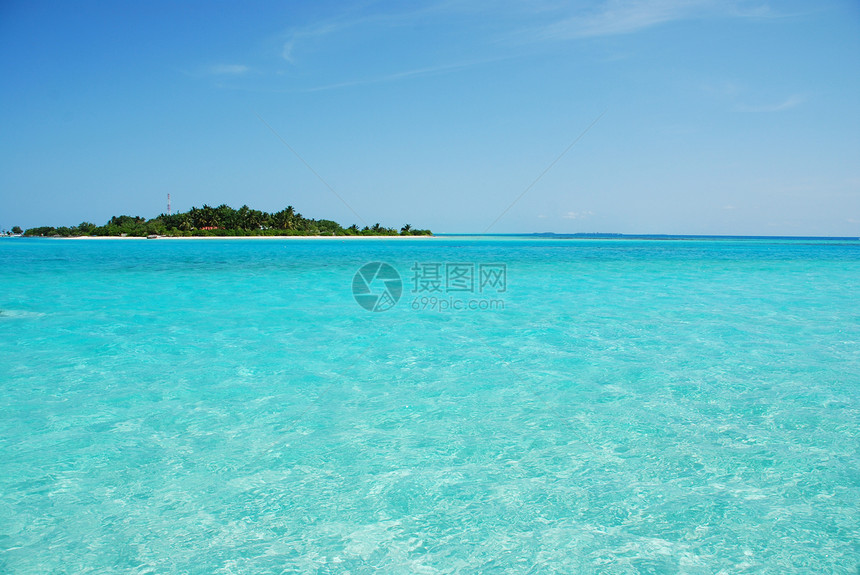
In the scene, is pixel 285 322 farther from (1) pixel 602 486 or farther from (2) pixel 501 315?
(1) pixel 602 486

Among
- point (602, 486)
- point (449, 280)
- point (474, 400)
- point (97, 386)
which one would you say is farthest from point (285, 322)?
point (449, 280)

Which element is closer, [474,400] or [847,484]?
[847,484]

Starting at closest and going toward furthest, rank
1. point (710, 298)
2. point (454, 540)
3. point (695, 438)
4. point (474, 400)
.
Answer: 1. point (454, 540)
2. point (695, 438)
3. point (474, 400)
4. point (710, 298)

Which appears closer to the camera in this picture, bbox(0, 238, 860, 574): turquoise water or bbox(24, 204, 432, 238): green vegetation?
bbox(0, 238, 860, 574): turquoise water

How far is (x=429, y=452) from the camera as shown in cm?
375

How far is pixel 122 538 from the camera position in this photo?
8.77 feet

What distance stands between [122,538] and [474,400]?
310 cm

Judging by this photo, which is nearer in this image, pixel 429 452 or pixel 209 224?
pixel 429 452

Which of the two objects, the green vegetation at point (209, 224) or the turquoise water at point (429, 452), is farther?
the green vegetation at point (209, 224)

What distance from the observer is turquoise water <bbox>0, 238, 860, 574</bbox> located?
261cm

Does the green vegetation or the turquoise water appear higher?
the green vegetation

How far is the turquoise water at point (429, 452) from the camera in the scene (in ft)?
8.55

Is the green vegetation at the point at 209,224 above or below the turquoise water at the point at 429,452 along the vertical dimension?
above

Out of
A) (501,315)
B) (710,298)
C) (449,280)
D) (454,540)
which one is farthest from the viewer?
(449,280)
